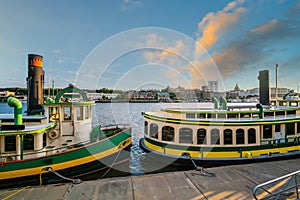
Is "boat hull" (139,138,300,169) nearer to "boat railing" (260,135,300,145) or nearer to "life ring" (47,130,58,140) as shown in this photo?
"boat railing" (260,135,300,145)

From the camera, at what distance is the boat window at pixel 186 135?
447 inches

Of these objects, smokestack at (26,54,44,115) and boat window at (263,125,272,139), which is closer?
boat window at (263,125,272,139)

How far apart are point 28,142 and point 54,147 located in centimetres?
178

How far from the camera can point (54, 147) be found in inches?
448

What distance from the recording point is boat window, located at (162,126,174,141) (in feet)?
38.6

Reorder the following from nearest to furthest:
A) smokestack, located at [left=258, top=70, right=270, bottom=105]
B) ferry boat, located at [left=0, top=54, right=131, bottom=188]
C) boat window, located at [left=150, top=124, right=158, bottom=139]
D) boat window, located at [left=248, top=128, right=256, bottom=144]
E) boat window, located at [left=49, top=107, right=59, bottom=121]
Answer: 1. ferry boat, located at [left=0, top=54, right=131, bottom=188]
2. boat window, located at [left=248, top=128, right=256, bottom=144]
3. boat window, located at [left=49, top=107, right=59, bottom=121]
4. boat window, located at [left=150, top=124, right=158, bottom=139]
5. smokestack, located at [left=258, top=70, right=270, bottom=105]

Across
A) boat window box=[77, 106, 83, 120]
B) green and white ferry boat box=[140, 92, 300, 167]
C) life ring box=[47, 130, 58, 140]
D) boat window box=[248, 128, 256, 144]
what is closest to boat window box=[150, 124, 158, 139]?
green and white ferry boat box=[140, 92, 300, 167]

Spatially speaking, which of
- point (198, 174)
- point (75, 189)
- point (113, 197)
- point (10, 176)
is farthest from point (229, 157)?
point (10, 176)

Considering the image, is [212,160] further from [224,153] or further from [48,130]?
[48,130]

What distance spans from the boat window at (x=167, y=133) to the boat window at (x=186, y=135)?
58 centimetres

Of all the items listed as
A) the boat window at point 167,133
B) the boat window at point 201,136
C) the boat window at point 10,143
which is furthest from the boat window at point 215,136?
the boat window at point 10,143

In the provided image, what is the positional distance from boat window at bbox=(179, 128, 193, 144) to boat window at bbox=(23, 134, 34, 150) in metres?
8.36

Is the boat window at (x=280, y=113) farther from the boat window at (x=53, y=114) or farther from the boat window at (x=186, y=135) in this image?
the boat window at (x=53, y=114)

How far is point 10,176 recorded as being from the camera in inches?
336
